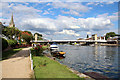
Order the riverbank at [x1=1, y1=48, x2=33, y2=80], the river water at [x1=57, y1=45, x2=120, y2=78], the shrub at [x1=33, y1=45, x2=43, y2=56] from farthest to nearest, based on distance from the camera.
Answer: the shrub at [x1=33, y1=45, x2=43, y2=56], the river water at [x1=57, y1=45, x2=120, y2=78], the riverbank at [x1=1, y1=48, x2=33, y2=80]

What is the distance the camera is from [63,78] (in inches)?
304

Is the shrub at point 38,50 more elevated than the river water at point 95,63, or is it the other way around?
the shrub at point 38,50

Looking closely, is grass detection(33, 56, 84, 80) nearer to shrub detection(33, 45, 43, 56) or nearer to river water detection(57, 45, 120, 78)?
river water detection(57, 45, 120, 78)

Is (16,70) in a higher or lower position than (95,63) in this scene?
higher

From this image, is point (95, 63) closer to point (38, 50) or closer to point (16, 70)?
point (38, 50)

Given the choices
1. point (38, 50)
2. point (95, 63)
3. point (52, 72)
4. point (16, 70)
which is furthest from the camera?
point (38, 50)

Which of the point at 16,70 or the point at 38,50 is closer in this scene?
the point at 16,70

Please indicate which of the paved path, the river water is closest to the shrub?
the river water

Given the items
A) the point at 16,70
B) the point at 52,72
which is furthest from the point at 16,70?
the point at 52,72

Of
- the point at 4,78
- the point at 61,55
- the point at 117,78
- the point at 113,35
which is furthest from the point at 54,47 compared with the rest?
the point at 113,35

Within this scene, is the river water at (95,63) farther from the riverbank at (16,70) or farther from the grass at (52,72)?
the riverbank at (16,70)

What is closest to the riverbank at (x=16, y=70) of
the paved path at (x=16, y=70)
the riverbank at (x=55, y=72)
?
the paved path at (x=16, y=70)

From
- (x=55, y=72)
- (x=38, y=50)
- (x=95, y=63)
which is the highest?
(x=38, y=50)

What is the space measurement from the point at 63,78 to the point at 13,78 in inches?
132
